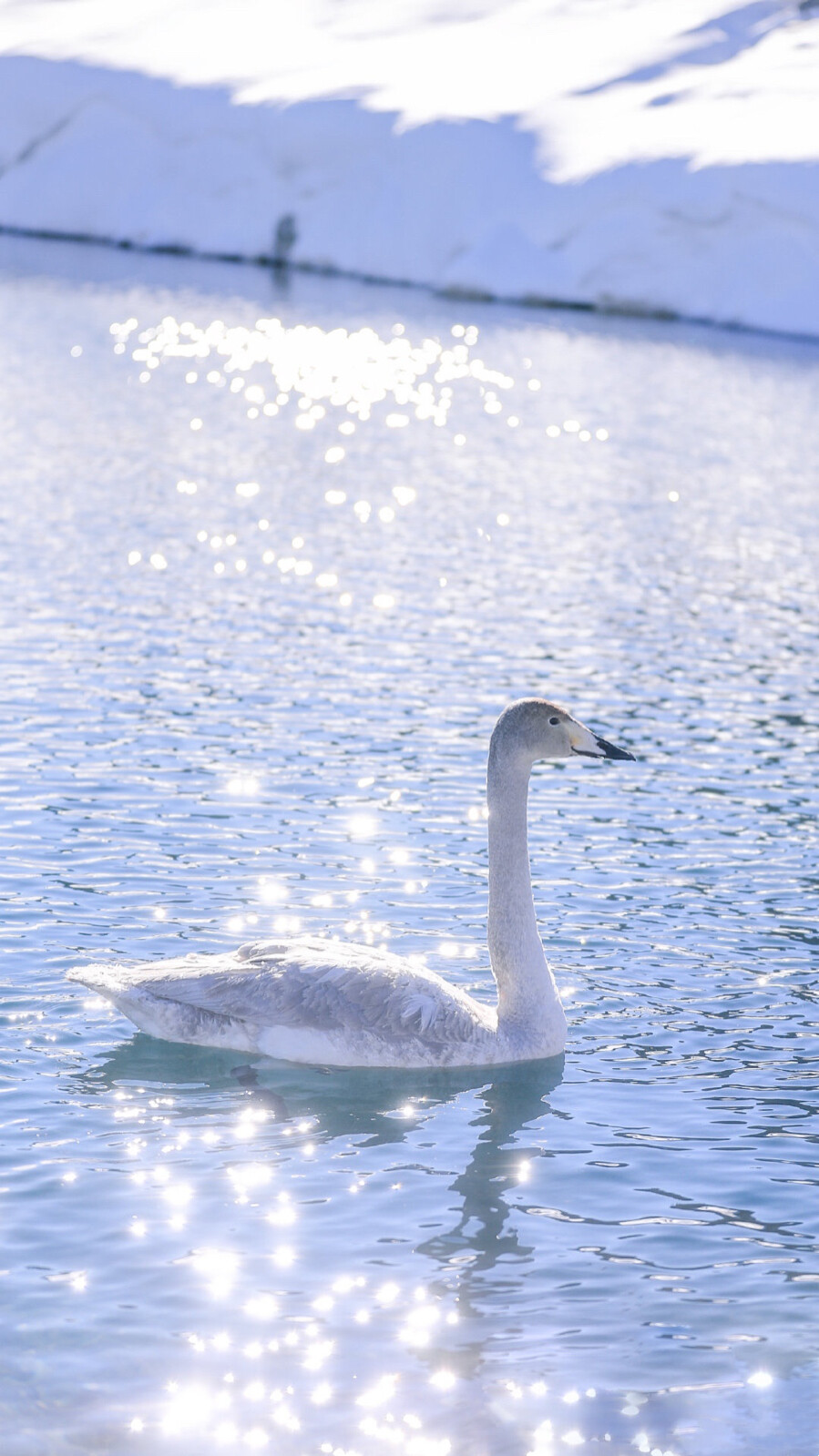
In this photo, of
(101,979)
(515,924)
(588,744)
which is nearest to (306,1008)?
(101,979)

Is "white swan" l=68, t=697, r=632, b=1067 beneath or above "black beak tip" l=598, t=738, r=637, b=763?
beneath

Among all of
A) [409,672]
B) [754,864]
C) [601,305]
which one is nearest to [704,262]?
[601,305]

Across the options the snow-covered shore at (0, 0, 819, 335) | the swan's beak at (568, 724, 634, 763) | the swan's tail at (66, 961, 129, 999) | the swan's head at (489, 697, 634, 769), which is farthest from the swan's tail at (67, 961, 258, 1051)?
the snow-covered shore at (0, 0, 819, 335)

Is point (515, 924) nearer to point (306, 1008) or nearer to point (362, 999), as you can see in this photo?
point (362, 999)

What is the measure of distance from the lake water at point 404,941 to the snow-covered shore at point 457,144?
88.0 ft

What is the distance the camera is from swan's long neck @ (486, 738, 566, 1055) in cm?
1074

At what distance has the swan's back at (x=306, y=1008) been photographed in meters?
10.4

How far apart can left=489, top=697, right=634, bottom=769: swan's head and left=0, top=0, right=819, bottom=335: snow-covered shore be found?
45429mm

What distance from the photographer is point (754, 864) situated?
568 inches

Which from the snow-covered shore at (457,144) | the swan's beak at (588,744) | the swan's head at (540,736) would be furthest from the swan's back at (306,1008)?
the snow-covered shore at (457,144)

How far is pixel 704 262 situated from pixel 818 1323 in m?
51.5

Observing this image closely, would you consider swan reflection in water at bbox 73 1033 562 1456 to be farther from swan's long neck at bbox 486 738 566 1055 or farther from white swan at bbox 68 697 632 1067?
swan's long neck at bbox 486 738 566 1055

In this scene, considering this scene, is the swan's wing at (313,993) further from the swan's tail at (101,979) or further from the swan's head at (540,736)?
the swan's head at (540,736)

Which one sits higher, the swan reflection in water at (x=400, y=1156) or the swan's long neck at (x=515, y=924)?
the swan's long neck at (x=515, y=924)
